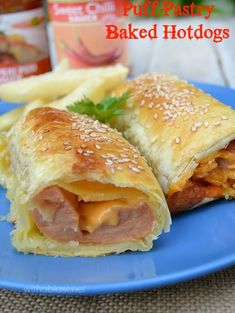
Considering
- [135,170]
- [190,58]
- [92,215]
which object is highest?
[135,170]

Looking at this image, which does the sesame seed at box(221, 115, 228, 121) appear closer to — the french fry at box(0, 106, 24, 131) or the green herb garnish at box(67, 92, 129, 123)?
the green herb garnish at box(67, 92, 129, 123)

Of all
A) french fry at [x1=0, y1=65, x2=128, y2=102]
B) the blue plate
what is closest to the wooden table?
french fry at [x1=0, y1=65, x2=128, y2=102]

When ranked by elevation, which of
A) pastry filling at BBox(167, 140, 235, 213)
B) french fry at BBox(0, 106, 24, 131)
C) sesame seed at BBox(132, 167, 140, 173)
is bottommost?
french fry at BBox(0, 106, 24, 131)

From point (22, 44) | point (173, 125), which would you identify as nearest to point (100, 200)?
point (173, 125)

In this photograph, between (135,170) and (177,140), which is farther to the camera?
(177,140)

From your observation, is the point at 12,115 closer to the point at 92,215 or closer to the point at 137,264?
the point at 92,215

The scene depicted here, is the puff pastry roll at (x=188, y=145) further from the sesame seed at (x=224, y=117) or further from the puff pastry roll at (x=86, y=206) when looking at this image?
the puff pastry roll at (x=86, y=206)

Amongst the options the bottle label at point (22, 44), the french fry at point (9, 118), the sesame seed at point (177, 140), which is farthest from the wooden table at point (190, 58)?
the sesame seed at point (177, 140)
